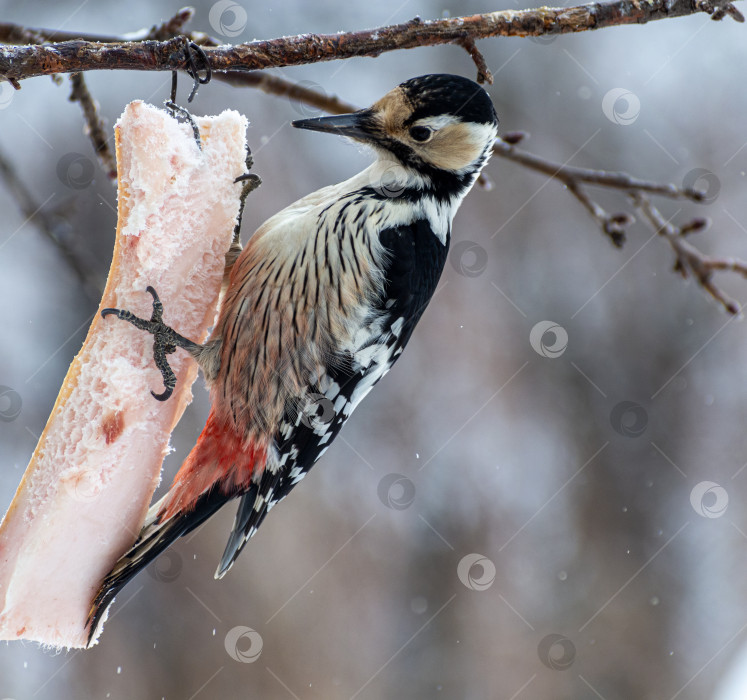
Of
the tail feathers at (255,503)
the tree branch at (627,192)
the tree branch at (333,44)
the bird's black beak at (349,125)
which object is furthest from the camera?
the tree branch at (627,192)

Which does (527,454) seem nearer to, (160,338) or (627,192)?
(627,192)

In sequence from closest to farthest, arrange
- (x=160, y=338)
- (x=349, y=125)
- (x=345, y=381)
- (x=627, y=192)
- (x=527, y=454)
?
(x=160, y=338) < (x=349, y=125) < (x=345, y=381) < (x=627, y=192) < (x=527, y=454)

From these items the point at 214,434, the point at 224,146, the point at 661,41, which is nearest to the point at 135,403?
the point at 214,434

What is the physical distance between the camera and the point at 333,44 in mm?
1579

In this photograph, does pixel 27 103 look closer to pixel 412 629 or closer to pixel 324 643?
pixel 324 643

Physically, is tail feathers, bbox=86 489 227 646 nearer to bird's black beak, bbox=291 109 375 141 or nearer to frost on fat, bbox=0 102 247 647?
frost on fat, bbox=0 102 247 647

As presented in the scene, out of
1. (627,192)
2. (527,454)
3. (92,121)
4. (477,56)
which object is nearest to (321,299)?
(477,56)

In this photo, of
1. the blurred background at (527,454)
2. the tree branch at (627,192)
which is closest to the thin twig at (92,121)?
the tree branch at (627,192)

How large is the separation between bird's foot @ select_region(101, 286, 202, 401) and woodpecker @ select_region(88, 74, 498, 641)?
0.16 meters

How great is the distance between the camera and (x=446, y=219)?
83.6 inches

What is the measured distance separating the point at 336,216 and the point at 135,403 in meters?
0.71

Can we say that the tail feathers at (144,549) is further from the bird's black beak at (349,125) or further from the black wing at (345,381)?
the bird's black beak at (349,125)

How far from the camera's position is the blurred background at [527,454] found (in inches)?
181

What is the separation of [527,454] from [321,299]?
3780 millimetres
